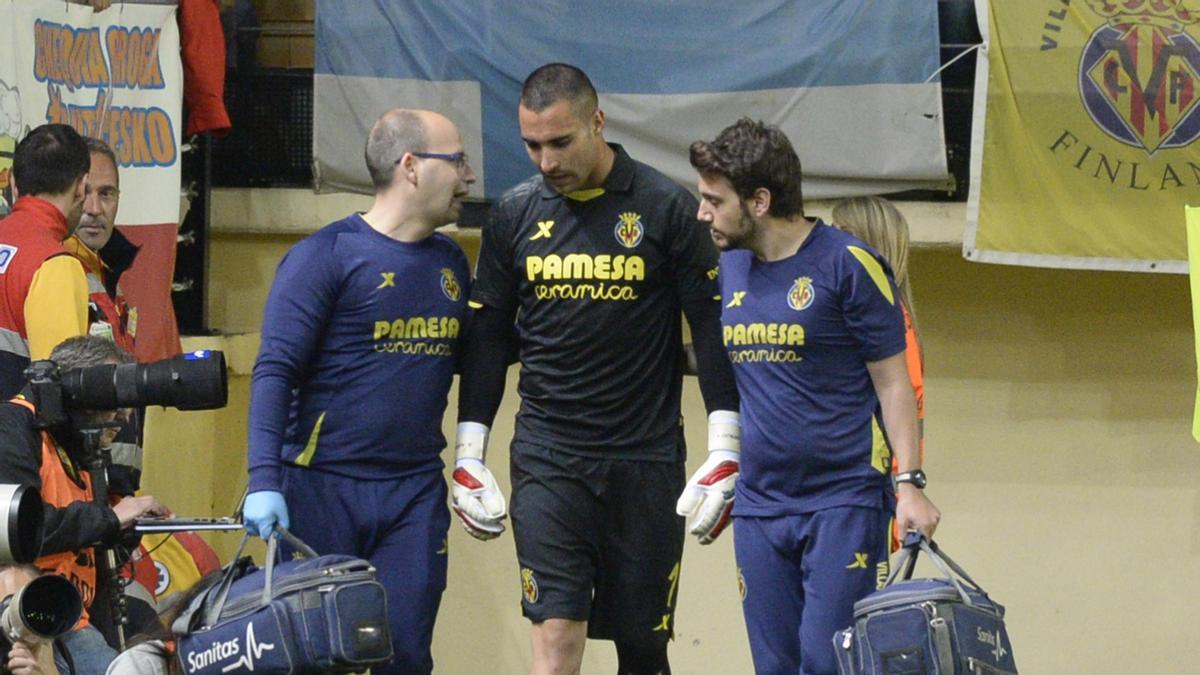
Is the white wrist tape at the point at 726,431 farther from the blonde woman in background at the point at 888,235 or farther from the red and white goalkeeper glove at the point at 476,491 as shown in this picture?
the blonde woman in background at the point at 888,235

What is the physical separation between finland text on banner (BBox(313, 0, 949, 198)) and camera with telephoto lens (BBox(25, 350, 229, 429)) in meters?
2.61

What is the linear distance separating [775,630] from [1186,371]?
2.95 meters

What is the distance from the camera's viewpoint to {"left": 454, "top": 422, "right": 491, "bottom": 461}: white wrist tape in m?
4.47

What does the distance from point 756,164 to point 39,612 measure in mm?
1845

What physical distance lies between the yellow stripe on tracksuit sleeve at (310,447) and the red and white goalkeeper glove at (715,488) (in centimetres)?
89

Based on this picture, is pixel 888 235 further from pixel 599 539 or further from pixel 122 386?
pixel 122 386

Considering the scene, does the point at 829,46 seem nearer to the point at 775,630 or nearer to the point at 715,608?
the point at 715,608

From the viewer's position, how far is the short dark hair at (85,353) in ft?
13.2

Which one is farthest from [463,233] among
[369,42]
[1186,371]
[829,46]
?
[1186,371]

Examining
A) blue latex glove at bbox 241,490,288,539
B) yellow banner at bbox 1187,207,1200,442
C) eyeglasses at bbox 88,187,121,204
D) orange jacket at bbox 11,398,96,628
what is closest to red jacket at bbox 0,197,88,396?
eyeglasses at bbox 88,187,121,204

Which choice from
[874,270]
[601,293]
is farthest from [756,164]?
[601,293]

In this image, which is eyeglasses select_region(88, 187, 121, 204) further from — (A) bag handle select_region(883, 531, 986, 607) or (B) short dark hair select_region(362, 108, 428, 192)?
(A) bag handle select_region(883, 531, 986, 607)

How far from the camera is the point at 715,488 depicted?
4.34m

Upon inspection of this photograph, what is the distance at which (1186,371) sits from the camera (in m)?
6.55
